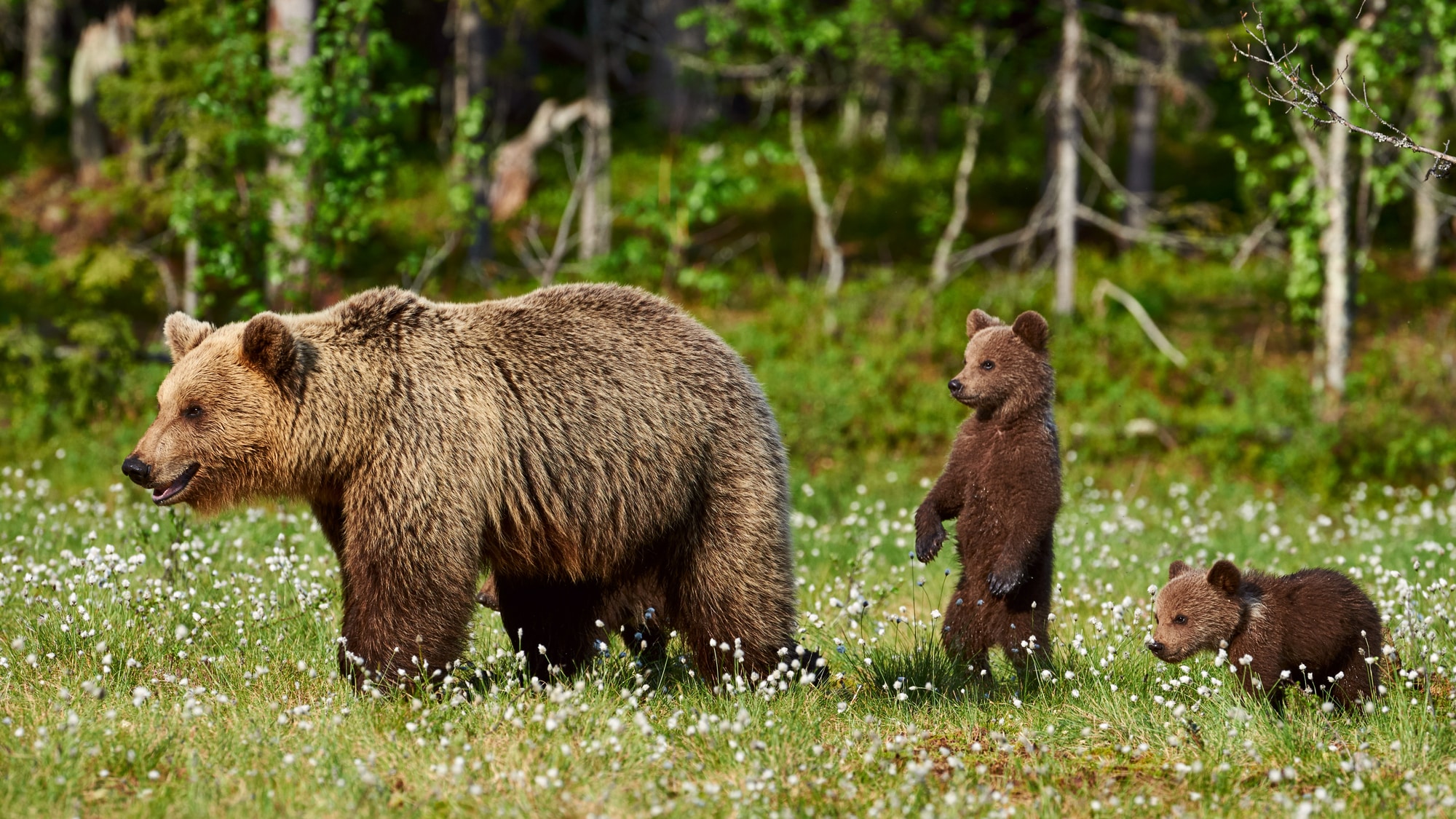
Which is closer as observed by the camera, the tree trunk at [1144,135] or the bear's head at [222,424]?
the bear's head at [222,424]

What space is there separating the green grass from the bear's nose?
67cm

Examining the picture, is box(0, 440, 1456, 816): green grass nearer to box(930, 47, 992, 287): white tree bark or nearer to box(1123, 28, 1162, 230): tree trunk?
box(930, 47, 992, 287): white tree bark

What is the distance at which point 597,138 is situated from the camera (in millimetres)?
17375

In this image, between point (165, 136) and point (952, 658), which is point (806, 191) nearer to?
point (165, 136)

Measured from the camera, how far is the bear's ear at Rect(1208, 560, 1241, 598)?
5699 mm

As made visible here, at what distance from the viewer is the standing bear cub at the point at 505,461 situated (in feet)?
18.3

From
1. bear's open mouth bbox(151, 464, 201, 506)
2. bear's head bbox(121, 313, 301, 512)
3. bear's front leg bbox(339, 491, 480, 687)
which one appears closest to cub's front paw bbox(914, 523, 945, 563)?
bear's front leg bbox(339, 491, 480, 687)

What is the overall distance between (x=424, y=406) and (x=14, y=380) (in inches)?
312

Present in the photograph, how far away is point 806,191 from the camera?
2234 cm

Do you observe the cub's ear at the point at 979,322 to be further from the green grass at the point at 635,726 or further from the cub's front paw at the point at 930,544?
the green grass at the point at 635,726

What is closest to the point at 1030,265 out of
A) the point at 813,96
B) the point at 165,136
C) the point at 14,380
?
the point at 813,96

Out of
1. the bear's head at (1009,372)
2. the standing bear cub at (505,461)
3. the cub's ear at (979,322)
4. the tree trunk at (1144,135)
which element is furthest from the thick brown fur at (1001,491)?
the tree trunk at (1144,135)

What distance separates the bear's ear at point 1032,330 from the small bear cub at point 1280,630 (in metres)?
1.30

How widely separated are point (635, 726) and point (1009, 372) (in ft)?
8.21
